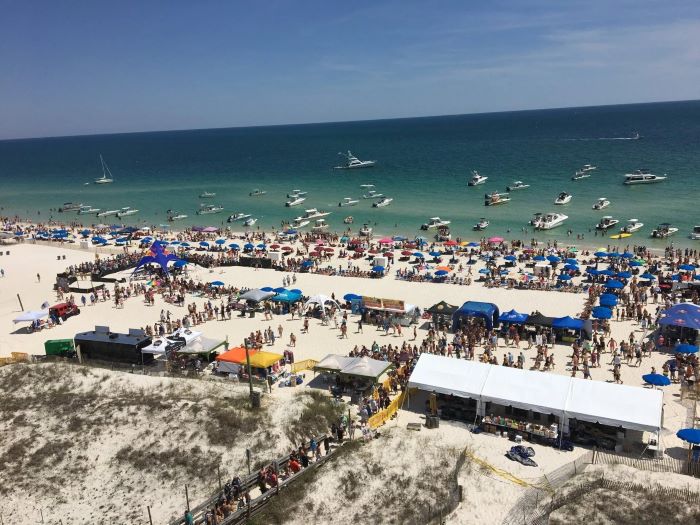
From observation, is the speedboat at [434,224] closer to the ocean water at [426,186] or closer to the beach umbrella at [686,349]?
the ocean water at [426,186]

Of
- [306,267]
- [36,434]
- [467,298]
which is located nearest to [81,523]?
[36,434]

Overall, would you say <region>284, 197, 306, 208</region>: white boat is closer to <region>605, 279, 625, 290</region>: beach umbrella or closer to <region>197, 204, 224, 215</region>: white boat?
<region>197, 204, 224, 215</region>: white boat

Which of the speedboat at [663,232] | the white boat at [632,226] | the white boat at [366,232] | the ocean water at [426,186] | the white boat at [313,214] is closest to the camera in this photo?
the speedboat at [663,232]

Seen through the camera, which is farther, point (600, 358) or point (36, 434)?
point (600, 358)

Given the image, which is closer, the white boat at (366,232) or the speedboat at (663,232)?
the speedboat at (663,232)

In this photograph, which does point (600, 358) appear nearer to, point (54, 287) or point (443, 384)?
point (443, 384)

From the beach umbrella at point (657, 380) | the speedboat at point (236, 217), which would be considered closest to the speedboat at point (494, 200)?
the speedboat at point (236, 217)
